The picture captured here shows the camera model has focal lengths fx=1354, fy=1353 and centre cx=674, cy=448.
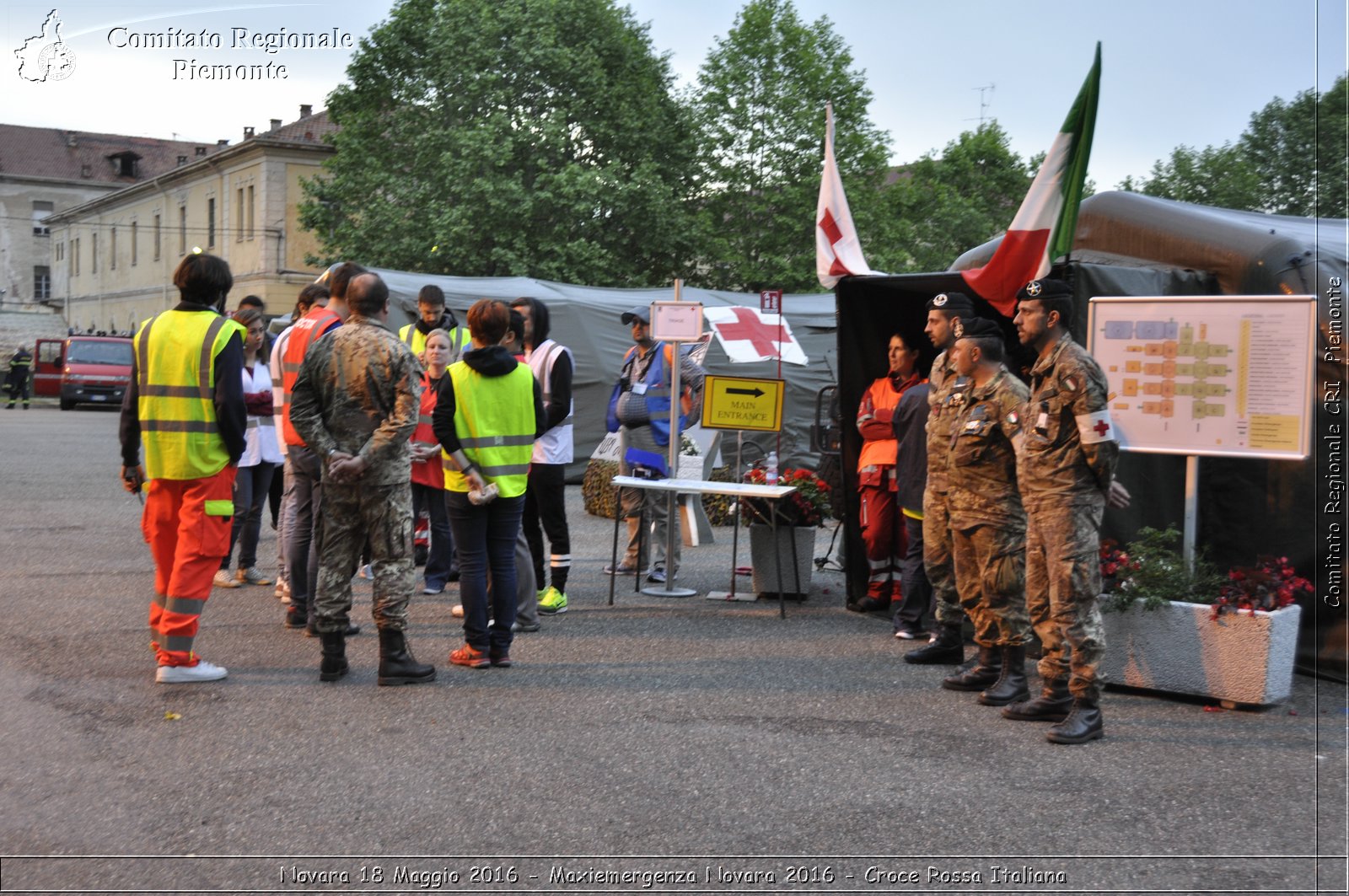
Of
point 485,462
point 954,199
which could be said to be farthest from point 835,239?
point 954,199

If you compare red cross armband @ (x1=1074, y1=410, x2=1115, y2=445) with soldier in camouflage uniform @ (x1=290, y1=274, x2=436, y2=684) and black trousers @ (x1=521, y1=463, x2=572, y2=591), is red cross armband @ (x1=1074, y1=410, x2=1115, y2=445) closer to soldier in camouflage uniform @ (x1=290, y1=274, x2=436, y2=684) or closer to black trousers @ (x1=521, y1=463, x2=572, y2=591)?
soldier in camouflage uniform @ (x1=290, y1=274, x2=436, y2=684)

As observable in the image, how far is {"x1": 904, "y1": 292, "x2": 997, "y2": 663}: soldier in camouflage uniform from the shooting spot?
708 centimetres

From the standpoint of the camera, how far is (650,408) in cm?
1005

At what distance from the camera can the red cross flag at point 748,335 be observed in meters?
19.4

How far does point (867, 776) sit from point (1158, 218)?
18.1 feet

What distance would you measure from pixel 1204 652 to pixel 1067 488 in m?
1.46

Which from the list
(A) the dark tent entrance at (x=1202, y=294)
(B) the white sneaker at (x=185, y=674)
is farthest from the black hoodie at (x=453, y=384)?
(A) the dark tent entrance at (x=1202, y=294)

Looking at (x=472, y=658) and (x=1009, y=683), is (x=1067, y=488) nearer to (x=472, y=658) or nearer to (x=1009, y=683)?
(x=1009, y=683)

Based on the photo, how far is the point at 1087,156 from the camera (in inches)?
283

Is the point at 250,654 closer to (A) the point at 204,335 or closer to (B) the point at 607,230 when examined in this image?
(A) the point at 204,335

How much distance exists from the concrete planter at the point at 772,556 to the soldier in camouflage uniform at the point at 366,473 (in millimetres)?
3672

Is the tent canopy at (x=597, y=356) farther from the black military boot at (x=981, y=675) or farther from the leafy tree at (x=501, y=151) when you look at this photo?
the leafy tree at (x=501, y=151)

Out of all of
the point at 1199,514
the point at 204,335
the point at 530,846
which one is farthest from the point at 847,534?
the point at 530,846

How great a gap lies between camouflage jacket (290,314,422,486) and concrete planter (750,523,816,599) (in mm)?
3770
